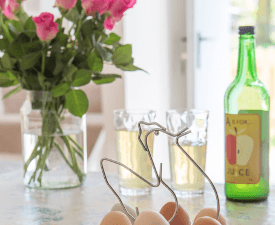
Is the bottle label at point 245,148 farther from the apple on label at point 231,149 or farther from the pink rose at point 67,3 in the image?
the pink rose at point 67,3

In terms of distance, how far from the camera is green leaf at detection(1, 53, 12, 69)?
0.71 meters

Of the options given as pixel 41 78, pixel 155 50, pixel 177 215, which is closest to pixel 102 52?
pixel 41 78

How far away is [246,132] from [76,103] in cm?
32

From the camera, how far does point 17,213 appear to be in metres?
0.64

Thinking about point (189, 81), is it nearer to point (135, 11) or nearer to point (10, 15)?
point (135, 11)

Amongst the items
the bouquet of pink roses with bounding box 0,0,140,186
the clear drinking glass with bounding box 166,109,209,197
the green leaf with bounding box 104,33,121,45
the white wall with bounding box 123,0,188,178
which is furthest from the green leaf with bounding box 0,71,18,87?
the white wall with bounding box 123,0,188,178

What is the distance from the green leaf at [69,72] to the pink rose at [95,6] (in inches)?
4.2

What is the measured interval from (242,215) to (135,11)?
4.05 feet

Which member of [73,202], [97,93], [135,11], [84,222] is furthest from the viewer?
[97,93]

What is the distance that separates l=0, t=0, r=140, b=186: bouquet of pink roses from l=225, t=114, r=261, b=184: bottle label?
0.23 m

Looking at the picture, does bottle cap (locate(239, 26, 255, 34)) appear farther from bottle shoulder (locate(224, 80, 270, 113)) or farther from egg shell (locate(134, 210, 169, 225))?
egg shell (locate(134, 210, 169, 225))

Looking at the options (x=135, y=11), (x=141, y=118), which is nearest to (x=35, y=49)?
(x=141, y=118)

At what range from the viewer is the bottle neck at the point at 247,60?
0.65m

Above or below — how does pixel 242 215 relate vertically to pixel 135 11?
below
